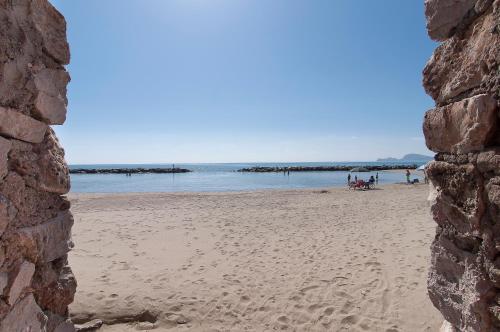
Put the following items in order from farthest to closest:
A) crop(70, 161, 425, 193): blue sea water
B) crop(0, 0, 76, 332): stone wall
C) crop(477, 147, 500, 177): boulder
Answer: crop(70, 161, 425, 193): blue sea water, crop(0, 0, 76, 332): stone wall, crop(477, 147, 500, 177): boulder

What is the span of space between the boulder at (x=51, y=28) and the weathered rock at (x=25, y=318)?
203cm

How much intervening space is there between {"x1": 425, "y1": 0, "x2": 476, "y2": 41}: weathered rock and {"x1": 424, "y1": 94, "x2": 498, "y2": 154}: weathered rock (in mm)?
631

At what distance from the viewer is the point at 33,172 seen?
2.44 meters

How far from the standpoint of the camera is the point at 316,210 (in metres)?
14.4

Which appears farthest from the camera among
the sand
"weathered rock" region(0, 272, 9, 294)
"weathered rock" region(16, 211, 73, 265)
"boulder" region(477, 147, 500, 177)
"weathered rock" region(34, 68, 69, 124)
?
the sand

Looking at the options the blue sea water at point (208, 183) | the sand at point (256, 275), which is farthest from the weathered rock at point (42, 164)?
the blue sea water at point (208, 183)

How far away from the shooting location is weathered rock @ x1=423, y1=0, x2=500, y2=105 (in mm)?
2008

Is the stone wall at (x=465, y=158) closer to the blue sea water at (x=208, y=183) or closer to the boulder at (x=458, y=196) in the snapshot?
the boulder at (x=458, y=196)

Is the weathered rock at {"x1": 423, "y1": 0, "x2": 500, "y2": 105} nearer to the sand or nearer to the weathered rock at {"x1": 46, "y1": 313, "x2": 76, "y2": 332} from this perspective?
the sand

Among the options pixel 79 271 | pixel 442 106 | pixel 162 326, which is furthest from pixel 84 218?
pixel 442 106

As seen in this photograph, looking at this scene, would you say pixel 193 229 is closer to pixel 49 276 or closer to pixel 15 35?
pixel 49 276

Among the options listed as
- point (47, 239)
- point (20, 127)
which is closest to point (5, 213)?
point (47, 239)

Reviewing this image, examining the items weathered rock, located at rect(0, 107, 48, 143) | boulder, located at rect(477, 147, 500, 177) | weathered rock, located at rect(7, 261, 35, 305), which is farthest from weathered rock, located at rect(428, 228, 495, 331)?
weathered rock, located at rect(0, 107, 48, 143)

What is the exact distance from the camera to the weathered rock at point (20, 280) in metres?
2.14
